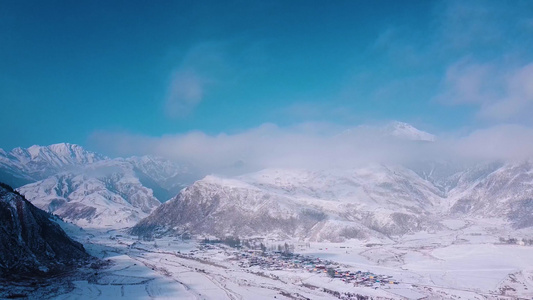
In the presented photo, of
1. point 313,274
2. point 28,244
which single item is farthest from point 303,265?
point 28,244

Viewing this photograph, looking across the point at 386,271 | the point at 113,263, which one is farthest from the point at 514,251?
the point at 113,263

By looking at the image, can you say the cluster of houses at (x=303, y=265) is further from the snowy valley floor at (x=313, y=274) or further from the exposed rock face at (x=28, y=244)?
the exposed rock face at (x=28, y=244)

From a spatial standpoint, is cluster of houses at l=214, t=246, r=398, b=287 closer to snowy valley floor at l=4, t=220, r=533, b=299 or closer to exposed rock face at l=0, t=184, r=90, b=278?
snowy valley floor at l=4, t=220, r=533, b=299

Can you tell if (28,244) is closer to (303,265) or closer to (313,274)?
(313,274)

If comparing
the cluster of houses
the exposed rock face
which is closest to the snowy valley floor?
A: the cluster of houses

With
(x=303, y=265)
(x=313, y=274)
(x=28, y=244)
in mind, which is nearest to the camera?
(x=28, y=244)
